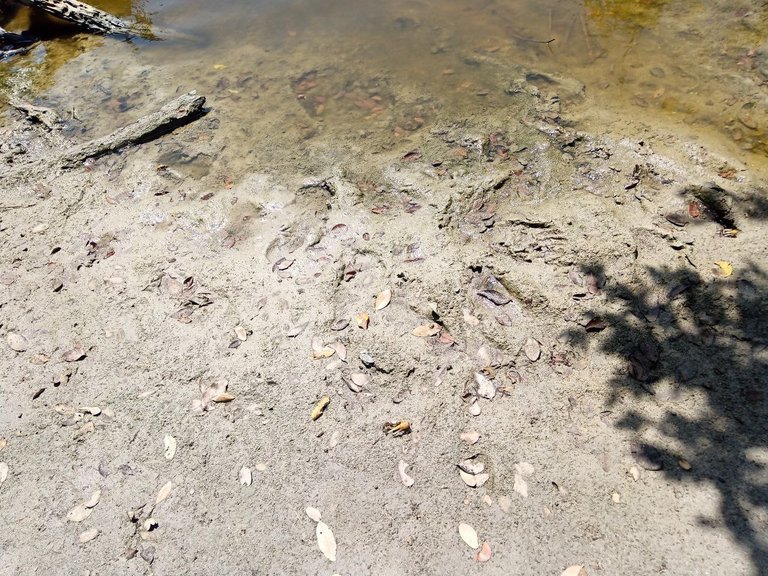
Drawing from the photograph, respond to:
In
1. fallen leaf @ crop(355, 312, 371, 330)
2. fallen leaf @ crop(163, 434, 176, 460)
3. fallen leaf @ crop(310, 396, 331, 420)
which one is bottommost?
fallen leaf @ crop(163, 434, 176, 460)

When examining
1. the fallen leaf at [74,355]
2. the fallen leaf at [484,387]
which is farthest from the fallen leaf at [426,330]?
the fallen leaf at [74,355]

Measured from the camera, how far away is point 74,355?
11.0ft

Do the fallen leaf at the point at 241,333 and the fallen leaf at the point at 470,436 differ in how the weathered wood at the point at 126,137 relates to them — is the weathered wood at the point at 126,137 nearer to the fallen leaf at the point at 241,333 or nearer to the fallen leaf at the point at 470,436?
the fallen leaf at the point at 241,333

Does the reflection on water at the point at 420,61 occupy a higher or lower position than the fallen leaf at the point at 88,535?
higher

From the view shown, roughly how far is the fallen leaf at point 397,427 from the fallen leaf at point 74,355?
2.14 meters

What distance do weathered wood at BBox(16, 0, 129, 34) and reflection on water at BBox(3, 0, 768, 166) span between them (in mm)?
239

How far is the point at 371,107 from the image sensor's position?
208 inches

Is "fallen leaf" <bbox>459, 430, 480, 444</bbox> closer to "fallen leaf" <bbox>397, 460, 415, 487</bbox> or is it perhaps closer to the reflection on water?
"fallen leaf" <bbox>397, 460, 415, 487</bbox>

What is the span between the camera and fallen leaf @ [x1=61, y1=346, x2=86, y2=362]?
10.9 feet

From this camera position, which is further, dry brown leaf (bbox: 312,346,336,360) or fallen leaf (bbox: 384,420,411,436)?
dry brown leaf (bbox: 312,346,336,360)

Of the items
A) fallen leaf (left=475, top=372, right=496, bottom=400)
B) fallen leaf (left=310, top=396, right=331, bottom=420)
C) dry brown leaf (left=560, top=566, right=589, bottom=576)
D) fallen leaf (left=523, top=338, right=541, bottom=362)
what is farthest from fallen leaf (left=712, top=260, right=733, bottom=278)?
fallen leaf (left=310, top=396, right=331, bottom=420)

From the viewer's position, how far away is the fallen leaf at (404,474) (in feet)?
8.79

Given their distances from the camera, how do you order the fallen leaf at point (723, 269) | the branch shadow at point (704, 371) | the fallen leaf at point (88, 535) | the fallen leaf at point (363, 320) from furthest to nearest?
1. the fallen leaf at point (363, 320)
2. the fallen leaf at point (723, 269)
3. the fallen leaf at point (88, 535)
4. the branch shadow at point (704, 371)

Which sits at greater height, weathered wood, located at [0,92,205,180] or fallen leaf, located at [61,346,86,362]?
weathered wood, located at [0,92,205,180]
